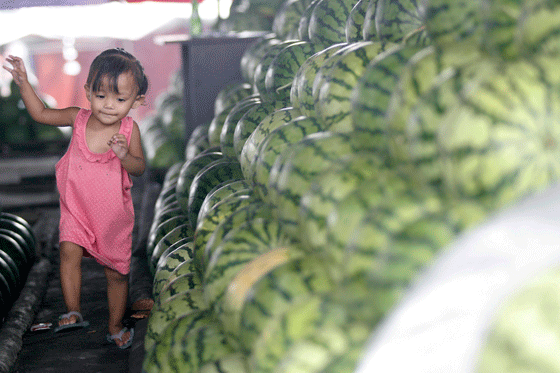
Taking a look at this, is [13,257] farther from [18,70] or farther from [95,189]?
[18,70]

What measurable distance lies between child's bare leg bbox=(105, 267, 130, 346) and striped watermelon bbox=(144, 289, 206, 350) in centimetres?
86

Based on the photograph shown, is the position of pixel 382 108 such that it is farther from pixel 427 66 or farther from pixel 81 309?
pixel 81 309

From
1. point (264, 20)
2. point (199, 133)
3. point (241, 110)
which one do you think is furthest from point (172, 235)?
Result: point (264, 20)

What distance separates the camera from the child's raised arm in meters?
3.12

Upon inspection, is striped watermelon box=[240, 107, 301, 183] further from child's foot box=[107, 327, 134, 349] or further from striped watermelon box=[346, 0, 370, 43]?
child's foot box=[107, 327, 134, 349]

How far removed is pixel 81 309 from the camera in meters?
3.67

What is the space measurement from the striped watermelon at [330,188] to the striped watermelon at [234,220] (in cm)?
50

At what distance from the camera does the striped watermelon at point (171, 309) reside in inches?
Result: 92.7

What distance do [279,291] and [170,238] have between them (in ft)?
5.76

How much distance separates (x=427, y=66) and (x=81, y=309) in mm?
2848

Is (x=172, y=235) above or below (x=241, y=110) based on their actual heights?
below

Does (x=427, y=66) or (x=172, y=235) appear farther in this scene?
(x=172, y=235)

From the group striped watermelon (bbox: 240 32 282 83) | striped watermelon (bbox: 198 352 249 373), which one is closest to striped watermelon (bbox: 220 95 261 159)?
striped watermelon (bbox: 240 32 282 83)

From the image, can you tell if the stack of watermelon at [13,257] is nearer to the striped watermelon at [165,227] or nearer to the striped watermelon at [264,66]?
the striped watermelon at [165,227]
